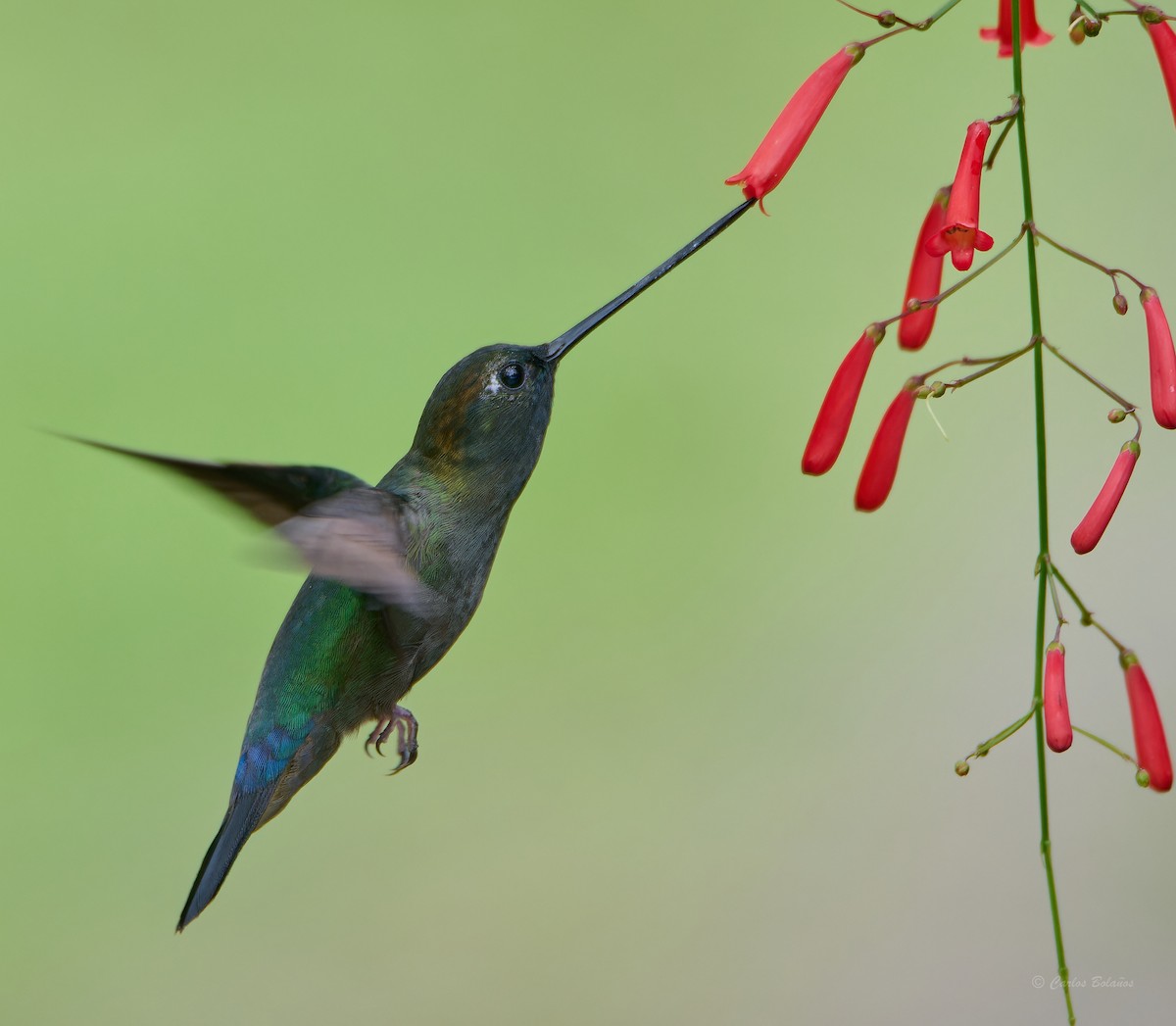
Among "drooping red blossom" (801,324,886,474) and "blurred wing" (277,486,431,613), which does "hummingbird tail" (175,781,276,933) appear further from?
"drooping red blossom" (801,324,886,474)

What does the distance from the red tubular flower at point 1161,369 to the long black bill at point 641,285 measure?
0.50m

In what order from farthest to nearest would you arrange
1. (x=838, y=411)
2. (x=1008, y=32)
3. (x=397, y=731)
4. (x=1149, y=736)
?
(x=397, y=731) < (x=1008, y=32) < (x=838, y=411) < (x=1149, y=736)

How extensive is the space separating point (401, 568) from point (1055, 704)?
30.8 inches

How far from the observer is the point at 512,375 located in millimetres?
2012

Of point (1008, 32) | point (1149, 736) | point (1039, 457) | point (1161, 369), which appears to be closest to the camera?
point (1039, 457)

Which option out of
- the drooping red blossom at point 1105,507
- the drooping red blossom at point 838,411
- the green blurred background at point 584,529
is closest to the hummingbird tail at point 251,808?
the drooping red blossom at point 838,411

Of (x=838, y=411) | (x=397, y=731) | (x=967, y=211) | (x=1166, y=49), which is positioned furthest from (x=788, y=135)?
(x=397, y=731)

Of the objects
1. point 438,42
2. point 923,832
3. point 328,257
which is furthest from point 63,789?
point 438,42

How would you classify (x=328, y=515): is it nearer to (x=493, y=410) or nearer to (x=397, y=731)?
(x=493, y=410)

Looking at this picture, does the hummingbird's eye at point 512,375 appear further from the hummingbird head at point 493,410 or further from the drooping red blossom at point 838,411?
the drooping red blossom at point 838,411

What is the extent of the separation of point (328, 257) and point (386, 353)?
1.36 ft

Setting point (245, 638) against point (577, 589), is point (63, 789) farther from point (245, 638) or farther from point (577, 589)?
point (577, 589)

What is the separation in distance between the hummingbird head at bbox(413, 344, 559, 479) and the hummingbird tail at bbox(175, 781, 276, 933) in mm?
549

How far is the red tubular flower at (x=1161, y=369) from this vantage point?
1.67 meters
